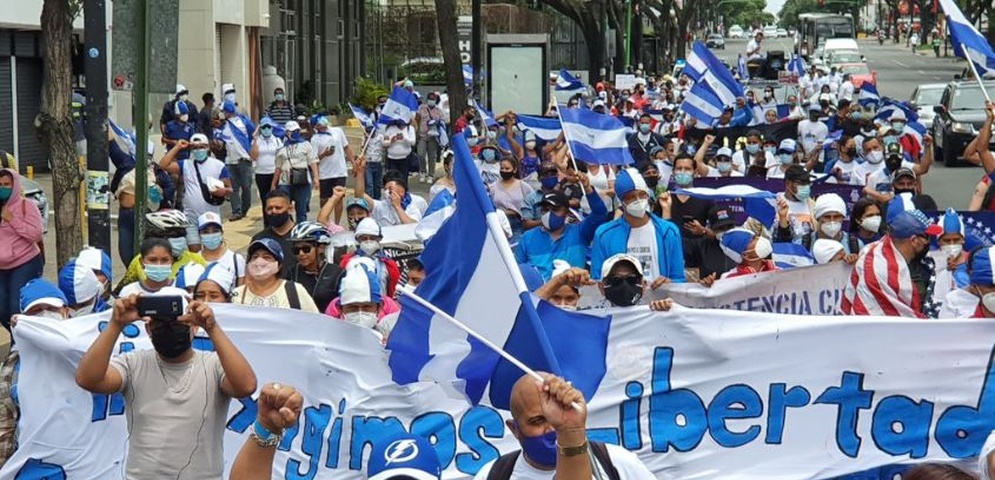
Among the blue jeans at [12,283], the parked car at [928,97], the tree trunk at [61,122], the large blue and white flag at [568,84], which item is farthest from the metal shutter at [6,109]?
the parked car at [928,97]

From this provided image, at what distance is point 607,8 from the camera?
57062mm

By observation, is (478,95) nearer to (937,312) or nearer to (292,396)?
(937,312)

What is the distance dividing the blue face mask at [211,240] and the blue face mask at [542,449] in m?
5.66

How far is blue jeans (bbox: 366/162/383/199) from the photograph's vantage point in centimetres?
2080

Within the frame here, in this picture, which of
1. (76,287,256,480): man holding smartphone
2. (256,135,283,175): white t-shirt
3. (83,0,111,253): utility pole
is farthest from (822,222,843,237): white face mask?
(256,135,283,175): white t-shirt

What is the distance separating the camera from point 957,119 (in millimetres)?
29797

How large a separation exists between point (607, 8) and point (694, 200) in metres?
45.9

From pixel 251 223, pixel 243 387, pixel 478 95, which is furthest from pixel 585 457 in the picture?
pixel 478 95

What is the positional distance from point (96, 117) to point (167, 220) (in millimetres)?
1362

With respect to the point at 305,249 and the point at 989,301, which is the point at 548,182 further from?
the point at 989,301

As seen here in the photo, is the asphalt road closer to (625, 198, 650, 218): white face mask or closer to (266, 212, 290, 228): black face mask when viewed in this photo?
(625, 198, 650, 218): white face mask

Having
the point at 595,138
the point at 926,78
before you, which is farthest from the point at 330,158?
the point at 926,78

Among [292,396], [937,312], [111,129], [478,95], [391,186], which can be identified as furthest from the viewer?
[478,95]

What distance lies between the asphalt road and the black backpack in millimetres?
18641
